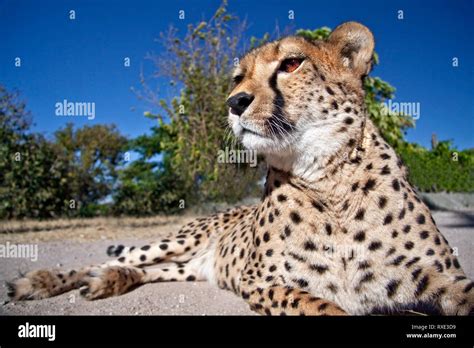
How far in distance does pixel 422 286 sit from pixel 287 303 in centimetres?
57

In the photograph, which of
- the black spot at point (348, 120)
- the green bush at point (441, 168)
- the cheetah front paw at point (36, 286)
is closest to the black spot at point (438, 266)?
the black spot at point (348, 120)

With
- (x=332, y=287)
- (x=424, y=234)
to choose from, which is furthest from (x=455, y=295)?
(x=332, y=287)

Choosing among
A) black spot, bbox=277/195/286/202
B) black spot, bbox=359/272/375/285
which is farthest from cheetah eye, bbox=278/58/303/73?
black spot, bbox=359/272/375/285

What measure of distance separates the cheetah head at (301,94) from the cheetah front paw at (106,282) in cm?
127

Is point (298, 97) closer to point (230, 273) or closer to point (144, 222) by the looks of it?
point (230, 273)

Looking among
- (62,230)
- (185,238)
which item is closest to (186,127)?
(62,230)

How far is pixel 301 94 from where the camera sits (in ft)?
6.80

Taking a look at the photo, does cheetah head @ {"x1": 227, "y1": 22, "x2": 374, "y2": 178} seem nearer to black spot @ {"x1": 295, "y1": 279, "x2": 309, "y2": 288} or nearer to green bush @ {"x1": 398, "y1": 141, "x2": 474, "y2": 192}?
black spot @ {"x1": 295, "y1": 279, "x2": 309, "y2": 288}

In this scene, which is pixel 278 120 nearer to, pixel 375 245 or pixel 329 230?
pixel 329 230

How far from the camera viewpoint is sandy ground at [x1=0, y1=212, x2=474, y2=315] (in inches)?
91.8

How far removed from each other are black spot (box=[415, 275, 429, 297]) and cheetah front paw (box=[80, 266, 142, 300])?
1.68 meters

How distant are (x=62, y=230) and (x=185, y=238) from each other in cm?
372

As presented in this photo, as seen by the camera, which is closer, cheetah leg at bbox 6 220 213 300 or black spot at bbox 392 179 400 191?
black spot at bbox 392 179 400 191

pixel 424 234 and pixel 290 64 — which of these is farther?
pixel 290 64
